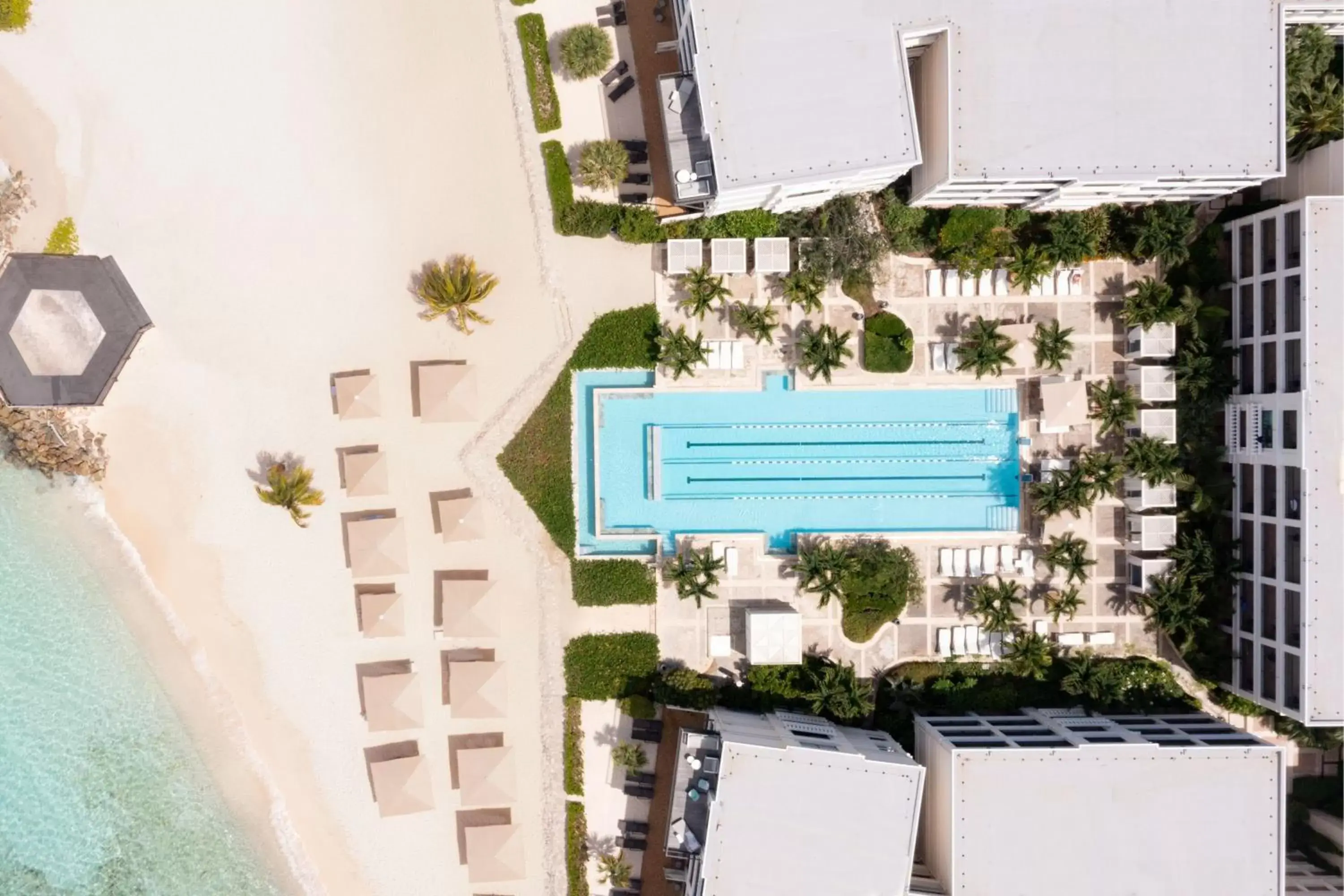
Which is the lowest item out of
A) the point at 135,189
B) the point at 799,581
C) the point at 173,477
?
the point at 799,581

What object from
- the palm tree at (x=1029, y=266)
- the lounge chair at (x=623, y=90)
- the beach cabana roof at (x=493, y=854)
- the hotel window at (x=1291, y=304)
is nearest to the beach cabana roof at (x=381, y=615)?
the beach cabana roof at (x=493, y=854)

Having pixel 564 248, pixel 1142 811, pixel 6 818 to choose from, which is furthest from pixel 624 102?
pixel 6 818

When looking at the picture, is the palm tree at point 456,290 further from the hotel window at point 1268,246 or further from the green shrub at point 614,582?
the hotel window at point 1268,246

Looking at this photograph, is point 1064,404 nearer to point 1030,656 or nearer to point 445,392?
point 1030,656

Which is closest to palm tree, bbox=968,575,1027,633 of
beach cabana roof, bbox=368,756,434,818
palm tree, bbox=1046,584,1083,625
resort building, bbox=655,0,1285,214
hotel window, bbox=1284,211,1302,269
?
palm tree, bbox=1046,584,1083,625

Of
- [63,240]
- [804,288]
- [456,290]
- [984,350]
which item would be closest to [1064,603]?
[984,350]

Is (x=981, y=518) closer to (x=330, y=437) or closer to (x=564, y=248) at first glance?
(x=564, y=248)
